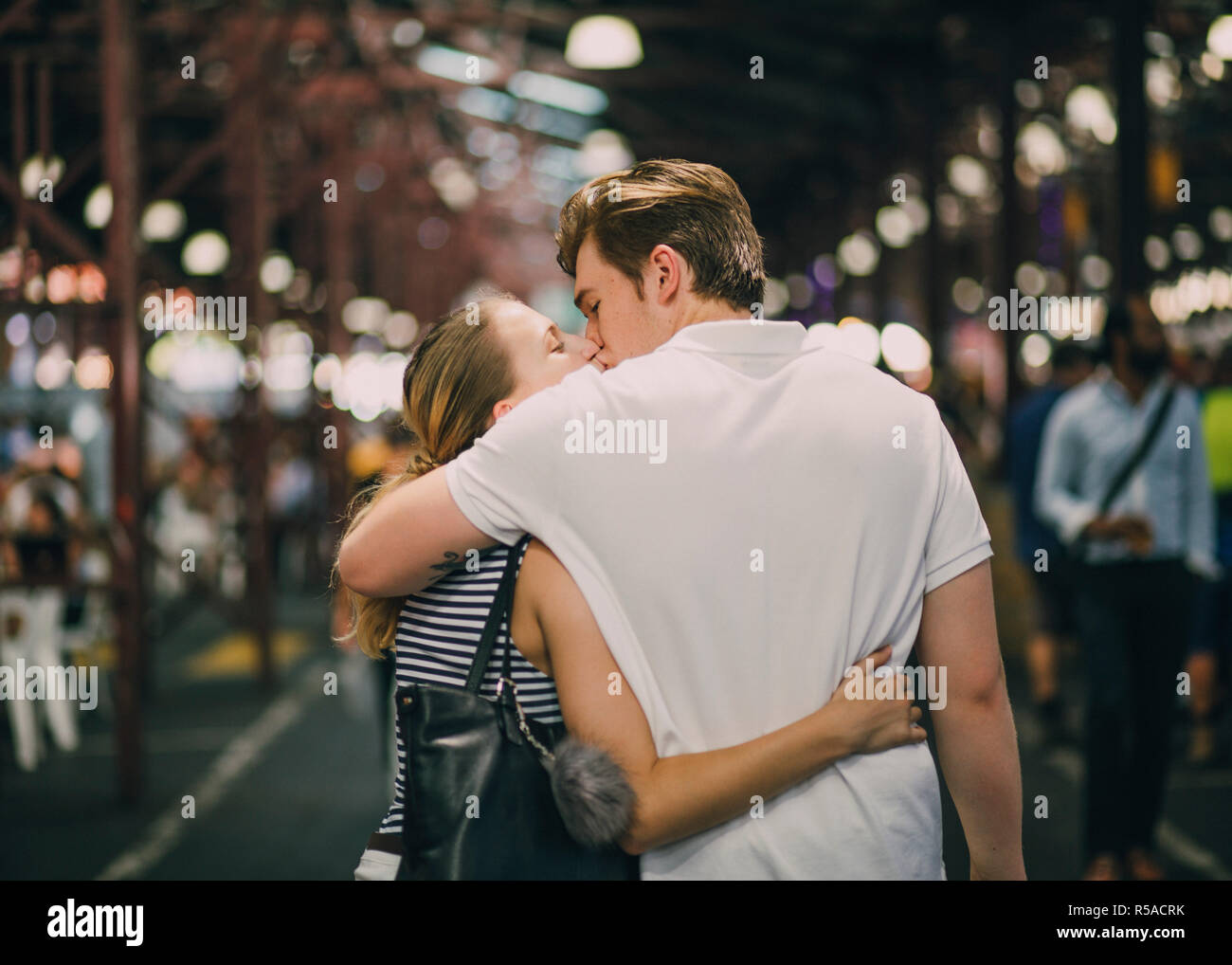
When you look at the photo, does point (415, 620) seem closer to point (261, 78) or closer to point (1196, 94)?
point (261, 78)

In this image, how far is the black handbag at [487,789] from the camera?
187 centimetres

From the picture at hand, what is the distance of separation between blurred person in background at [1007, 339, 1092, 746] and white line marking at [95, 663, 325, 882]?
15.8ft

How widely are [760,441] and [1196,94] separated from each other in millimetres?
17743

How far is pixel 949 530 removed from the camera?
1.95 m

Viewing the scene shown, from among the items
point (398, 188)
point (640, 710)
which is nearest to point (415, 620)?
point (640, 710)

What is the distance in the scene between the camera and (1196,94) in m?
17.5

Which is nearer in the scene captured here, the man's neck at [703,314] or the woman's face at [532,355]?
the man's neck at [703,314]

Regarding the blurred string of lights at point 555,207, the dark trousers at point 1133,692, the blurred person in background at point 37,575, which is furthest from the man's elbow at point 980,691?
the blurred person in background at point 37,575

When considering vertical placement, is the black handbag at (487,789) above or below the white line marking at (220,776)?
above

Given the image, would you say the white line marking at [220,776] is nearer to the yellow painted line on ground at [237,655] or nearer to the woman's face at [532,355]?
the yellow painted line on ground at [237,655]

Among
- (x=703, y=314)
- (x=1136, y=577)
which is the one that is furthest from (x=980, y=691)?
(x=1136, y=577)

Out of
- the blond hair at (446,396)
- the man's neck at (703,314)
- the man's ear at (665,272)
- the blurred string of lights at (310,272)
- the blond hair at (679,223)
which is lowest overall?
the blond hair at (446,396)

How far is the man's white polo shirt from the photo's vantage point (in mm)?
1855

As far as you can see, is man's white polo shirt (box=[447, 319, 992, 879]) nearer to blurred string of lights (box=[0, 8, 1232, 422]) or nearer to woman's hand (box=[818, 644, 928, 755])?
woman's hand (box=[818, 644, 928, 755])
